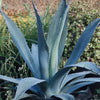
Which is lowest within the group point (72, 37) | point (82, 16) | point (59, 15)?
point (72, 37)

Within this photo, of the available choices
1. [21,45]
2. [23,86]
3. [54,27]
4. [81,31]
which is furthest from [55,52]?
[81,31]

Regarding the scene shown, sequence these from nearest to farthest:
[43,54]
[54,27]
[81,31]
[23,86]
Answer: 1. [23,86]
2. [43,54]
3. [54,27]
4. [81,31]

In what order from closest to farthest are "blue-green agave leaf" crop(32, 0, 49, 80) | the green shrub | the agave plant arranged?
→ "blue-green agave leaf" crop(32, 0, 49, 80)
the agave plant
the green shrub

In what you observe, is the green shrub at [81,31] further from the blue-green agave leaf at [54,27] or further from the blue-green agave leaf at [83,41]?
the blue-green agave leaf at [54,27]

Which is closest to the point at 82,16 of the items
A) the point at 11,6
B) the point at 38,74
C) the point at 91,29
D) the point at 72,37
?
the point at 72,37

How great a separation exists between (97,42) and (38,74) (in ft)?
2.60

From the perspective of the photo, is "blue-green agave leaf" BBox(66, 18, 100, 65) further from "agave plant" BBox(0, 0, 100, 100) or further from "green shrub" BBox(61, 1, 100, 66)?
"green shrub" BBox(61, 1, 100, 66)

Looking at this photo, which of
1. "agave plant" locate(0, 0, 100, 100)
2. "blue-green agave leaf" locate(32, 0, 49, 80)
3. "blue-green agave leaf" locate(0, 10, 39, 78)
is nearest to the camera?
"blue-green agave leaf" locate(32, 0, 49, 80)

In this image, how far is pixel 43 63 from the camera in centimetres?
165

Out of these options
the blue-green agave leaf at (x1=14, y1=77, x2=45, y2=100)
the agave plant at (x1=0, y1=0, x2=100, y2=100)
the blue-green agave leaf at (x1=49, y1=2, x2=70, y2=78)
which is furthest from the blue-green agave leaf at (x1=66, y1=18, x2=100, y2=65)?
the blue-green agave leaf at (x1=14, y1=77, x2=45, y2=100)

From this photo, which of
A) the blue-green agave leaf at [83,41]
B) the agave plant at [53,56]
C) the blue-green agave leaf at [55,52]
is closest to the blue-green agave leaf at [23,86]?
the agave plant at [53,56]

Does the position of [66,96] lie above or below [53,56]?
below

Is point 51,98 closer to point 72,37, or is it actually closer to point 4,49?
point 72,37

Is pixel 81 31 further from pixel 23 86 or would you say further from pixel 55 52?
pixel 23 86
